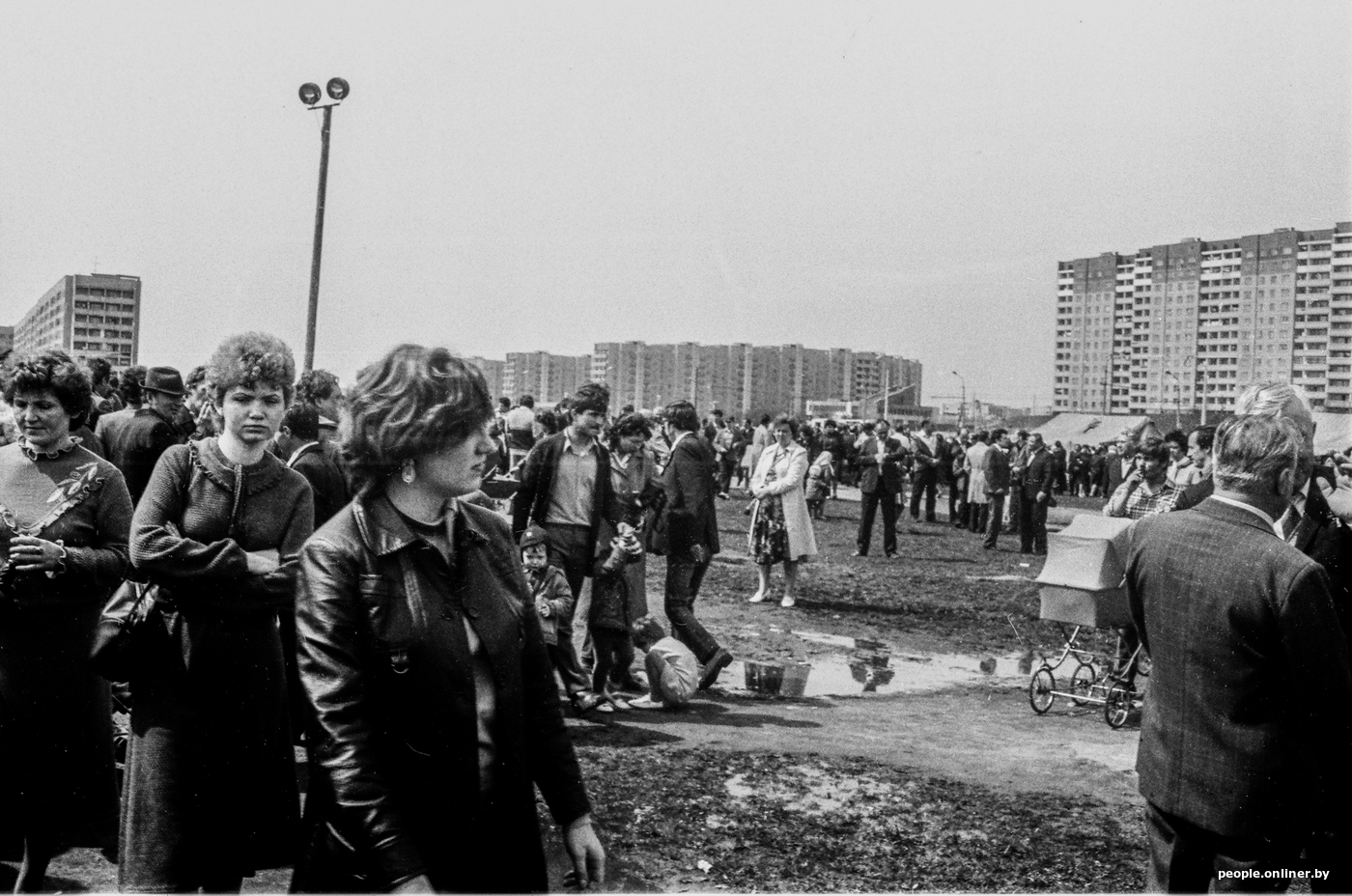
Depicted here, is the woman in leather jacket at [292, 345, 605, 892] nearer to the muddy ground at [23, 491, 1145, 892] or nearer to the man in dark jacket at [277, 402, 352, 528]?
the muddy ground at [23, 491, 1145, 892]

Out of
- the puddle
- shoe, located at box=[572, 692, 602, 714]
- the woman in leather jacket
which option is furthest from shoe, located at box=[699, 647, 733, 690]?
the woman in leather jacket

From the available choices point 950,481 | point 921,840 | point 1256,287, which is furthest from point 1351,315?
point 921,840

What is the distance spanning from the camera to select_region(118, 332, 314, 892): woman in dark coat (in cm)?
354

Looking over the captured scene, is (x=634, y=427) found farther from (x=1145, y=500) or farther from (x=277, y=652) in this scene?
(x=277, y=652)

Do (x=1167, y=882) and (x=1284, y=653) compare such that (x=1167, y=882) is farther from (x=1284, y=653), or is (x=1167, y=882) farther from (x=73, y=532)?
(x=73, y=532)

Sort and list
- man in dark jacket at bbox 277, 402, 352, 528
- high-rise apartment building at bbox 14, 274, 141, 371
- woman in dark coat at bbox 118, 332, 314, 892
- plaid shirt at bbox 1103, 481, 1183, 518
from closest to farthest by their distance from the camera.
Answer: woman in dark coat at bbox 118, 332, 314, 892 → man in dark jacket at bbox 277, 402, 352, 528 → plaid shirt at bbox 1103, 481, 1183, 518 → high-rise apartment building at bbox 14, 274, 141, 371

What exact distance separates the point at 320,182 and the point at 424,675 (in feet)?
49.9

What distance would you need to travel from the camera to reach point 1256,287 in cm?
8044

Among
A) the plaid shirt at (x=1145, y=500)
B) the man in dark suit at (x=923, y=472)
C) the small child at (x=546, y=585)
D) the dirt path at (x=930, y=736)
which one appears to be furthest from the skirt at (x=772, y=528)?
the man in dark suit at (x=923, y=472)

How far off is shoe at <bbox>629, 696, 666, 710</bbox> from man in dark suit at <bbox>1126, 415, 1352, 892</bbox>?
463 centimetres

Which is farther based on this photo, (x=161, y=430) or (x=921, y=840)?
(x=161, y=430)

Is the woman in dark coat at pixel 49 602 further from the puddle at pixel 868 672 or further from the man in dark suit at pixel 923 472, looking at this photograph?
the man in dark suit at pixel 923 472

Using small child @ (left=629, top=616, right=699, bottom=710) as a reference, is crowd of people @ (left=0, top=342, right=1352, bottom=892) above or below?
above

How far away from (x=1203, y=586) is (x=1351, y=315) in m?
62.9
